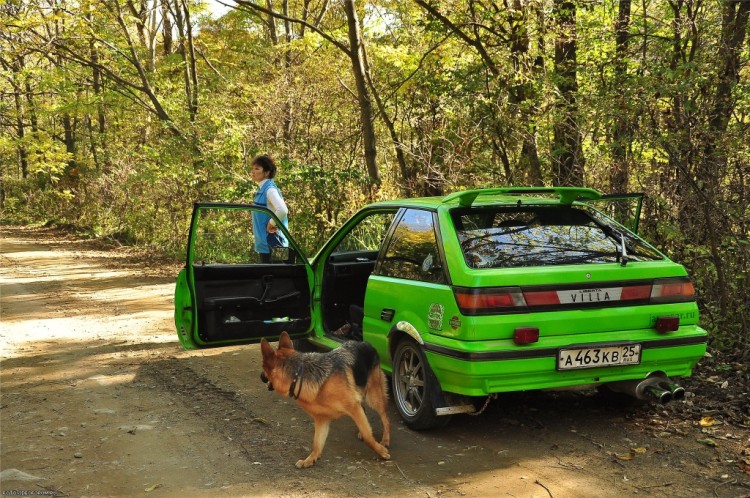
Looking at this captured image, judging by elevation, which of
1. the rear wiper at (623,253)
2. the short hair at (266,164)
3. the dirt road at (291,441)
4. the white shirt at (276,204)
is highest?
the short hair at (266,164)

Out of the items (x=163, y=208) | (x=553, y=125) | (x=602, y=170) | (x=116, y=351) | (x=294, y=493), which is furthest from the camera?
(x=163, y=208)

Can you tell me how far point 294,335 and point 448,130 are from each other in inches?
271

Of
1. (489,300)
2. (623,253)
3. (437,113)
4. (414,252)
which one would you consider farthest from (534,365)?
(437,113)

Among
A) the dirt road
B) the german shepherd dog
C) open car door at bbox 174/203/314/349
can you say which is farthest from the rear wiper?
→ open car door at bbox 174/203/314/349

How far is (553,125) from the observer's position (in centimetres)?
895

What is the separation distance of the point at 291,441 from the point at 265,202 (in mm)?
3346

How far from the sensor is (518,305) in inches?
170

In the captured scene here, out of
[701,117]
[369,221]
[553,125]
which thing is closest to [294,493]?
[701,117]

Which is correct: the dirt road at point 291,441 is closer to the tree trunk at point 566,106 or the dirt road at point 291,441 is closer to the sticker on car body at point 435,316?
the sticker on car body at point 435,316

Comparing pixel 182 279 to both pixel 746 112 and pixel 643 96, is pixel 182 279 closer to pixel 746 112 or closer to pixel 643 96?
pixel 643 96

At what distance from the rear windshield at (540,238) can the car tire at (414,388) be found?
784 millimetres

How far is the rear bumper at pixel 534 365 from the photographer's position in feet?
13.8

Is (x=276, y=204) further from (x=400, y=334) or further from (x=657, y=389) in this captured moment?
(x=657, y=389)

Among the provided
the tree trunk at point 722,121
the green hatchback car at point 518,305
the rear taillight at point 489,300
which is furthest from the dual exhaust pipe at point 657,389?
the tree trunk at point 722,121
